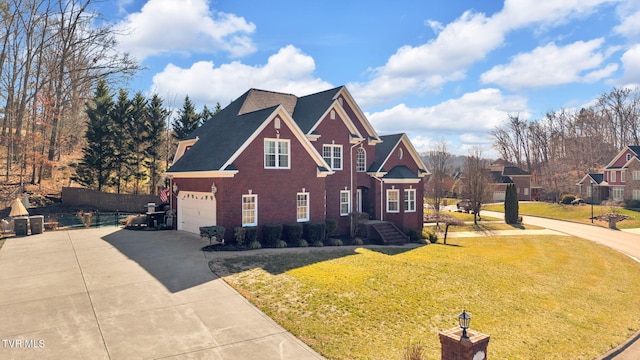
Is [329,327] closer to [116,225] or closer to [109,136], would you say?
[116,225]

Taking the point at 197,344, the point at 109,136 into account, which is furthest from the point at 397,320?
the point at 109,136

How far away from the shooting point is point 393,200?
2936cm

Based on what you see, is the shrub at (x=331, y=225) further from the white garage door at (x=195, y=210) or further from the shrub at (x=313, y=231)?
the white garage door at (x=195, y=210)

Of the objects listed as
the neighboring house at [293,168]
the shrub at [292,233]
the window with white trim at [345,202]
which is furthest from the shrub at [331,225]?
the shrub at [292,233]

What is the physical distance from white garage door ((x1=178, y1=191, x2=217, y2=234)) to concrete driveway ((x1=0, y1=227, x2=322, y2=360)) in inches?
163

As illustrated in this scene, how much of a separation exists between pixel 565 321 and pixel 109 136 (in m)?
38.1

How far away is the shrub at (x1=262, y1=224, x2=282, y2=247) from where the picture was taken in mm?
19984

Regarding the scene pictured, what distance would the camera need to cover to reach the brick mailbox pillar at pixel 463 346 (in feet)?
24.0

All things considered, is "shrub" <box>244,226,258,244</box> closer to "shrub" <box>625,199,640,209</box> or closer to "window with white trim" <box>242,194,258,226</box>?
"window with white trim" <box>242,194,258,226</box>

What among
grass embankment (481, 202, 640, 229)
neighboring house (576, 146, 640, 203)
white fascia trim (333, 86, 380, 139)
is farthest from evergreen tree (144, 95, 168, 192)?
neighboring house (576, 146, 640, 203)

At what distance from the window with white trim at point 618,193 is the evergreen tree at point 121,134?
64.7 m

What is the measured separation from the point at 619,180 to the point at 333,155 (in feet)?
169

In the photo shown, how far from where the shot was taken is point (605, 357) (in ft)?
34.6

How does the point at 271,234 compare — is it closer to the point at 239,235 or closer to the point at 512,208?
the point at 239,235
